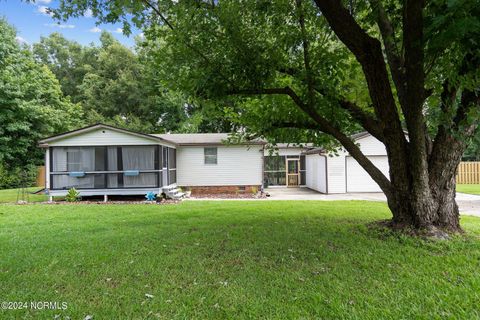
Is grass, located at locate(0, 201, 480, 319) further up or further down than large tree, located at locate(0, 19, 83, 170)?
further down

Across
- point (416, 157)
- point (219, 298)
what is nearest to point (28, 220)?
point (219, 298)

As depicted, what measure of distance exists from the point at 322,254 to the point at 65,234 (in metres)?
5.06

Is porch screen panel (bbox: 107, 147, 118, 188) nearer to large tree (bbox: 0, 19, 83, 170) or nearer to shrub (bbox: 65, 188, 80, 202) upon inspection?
shrub (bbox: 65, 188, 80, 202)

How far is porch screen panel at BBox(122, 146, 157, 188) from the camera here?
12.9 meters

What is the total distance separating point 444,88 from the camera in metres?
4.94

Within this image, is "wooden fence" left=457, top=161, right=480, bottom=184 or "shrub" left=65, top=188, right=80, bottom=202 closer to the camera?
"shrub" left=65, top=188, right=80, bottom=202

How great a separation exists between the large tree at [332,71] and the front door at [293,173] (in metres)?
14.7

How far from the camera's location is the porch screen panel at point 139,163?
12938 mm

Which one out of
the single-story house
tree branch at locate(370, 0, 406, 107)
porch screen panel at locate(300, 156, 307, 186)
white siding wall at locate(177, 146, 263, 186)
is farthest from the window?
tree branch at locate(370, 0, 406, 107)

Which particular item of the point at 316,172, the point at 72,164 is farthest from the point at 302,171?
the point at 72,164

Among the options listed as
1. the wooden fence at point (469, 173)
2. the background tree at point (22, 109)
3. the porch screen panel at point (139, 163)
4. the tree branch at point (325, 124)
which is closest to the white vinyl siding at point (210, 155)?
the porch screen panel at point (139, 163)

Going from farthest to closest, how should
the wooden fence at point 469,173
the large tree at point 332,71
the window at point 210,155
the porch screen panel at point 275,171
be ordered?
the porch screen panel at point 275,171 → the wooden fence at point 469,173 → the window at point 210,155 → the large tree at point 332,71

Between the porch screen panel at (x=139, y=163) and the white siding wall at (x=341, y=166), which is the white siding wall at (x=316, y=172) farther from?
the porch screen panel at (x=139, y=163)

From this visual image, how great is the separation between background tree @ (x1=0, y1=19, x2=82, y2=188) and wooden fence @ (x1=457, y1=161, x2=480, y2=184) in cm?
2944
